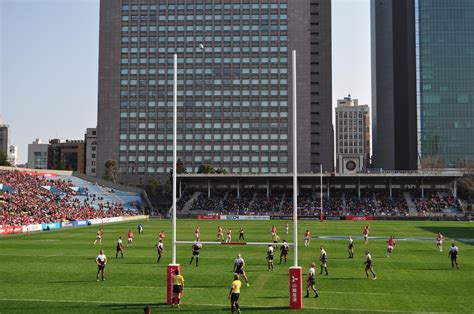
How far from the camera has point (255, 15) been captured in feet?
559

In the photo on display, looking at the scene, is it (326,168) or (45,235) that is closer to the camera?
(45,235)

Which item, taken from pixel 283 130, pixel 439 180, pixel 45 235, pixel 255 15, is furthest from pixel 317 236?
pixel 255 15

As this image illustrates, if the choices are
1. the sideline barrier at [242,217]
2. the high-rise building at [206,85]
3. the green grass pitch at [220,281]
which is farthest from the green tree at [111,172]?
the green grass pitch at [220,281]

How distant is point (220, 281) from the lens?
2942cm

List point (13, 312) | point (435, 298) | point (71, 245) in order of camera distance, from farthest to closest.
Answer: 1. point (71, 245)
2. point (435, 298)
3. point (13, 312)

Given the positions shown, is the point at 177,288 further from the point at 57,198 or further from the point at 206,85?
the point at 206,85

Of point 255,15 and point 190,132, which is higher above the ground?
point 255,15

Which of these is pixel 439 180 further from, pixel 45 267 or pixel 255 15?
pixel 45 267

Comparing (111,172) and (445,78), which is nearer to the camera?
(111,172)

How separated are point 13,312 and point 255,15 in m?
157

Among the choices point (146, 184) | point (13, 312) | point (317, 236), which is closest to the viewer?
point (13, 312)

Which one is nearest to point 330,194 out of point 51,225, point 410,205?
point 410,205

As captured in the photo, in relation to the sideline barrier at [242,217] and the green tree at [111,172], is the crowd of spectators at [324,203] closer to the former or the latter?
the sideline barrier at [242,217]

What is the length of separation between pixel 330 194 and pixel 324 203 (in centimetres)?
814
